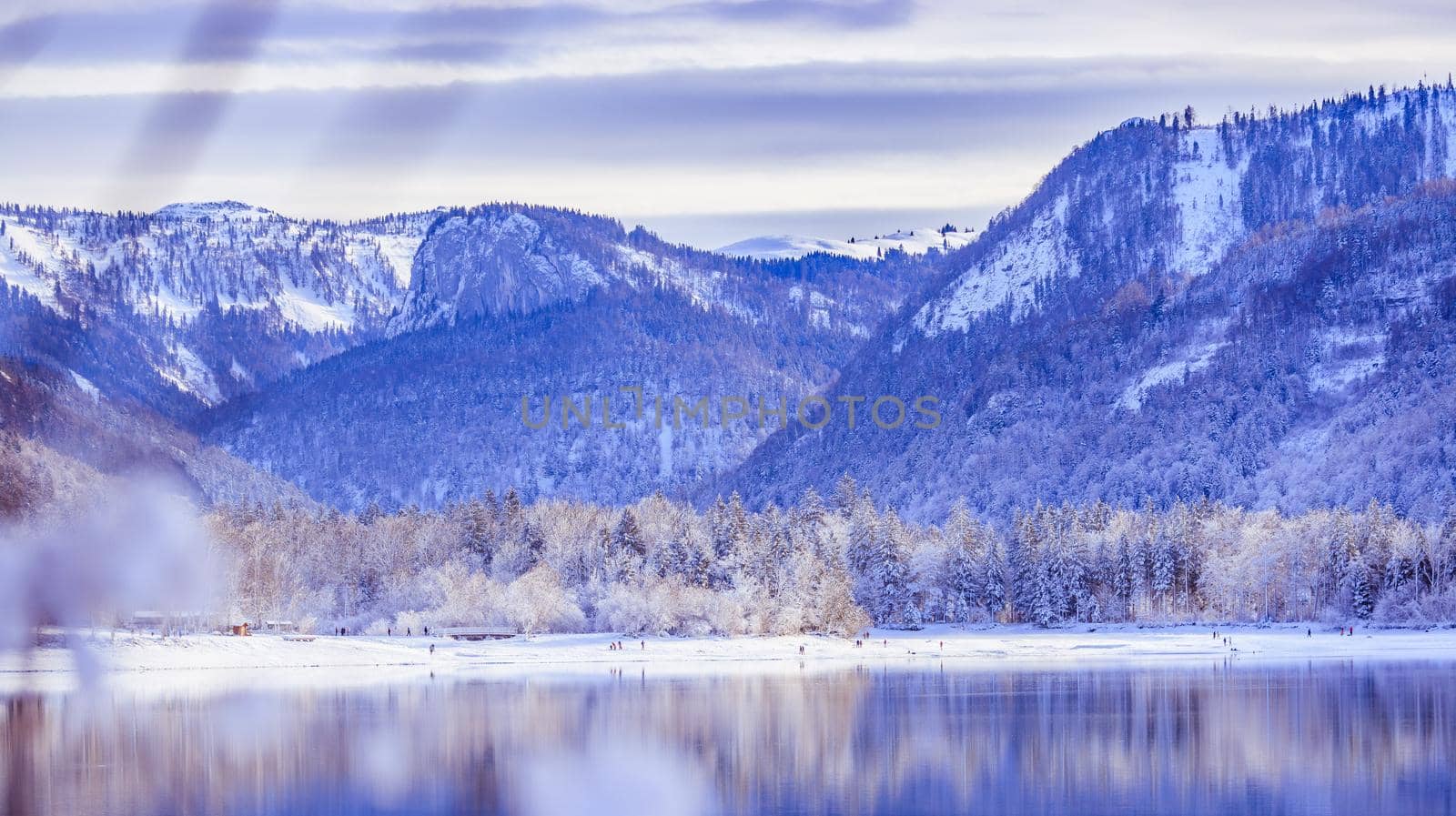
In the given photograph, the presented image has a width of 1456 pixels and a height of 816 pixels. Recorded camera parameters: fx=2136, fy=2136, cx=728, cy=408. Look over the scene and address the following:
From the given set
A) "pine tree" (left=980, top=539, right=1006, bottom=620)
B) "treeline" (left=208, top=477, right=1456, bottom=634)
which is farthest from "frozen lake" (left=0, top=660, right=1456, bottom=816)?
"pine tree" (left=980, top=539, right=1006, bottom=620)

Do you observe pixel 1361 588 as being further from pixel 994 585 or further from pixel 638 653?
pixel 638 653

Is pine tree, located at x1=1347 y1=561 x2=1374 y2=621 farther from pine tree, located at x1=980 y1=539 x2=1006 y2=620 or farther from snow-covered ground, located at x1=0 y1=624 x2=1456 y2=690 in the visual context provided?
pine tree, located at x1=980 y1=539 x2=1006 y2=620

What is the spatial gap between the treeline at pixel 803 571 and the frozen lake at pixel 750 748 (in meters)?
45.5

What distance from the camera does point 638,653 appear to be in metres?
148

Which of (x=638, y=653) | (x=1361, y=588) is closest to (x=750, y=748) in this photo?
(x=638, y=653)

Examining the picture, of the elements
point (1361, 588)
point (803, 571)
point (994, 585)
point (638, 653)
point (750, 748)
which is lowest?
point (638, 653)

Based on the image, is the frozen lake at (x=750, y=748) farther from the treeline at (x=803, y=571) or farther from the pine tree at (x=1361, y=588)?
the pine tree at (x=1361, y=588)

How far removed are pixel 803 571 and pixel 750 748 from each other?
283ft

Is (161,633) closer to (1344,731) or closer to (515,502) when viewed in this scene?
(515,502)

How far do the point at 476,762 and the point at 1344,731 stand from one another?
3387 centimetres

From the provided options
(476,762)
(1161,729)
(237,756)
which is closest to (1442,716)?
(1161,729)

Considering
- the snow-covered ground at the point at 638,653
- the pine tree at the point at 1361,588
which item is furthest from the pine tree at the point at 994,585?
the pine tree at the point at 1361,588

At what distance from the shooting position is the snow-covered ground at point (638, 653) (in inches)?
5089

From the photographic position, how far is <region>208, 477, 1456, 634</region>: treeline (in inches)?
6442
